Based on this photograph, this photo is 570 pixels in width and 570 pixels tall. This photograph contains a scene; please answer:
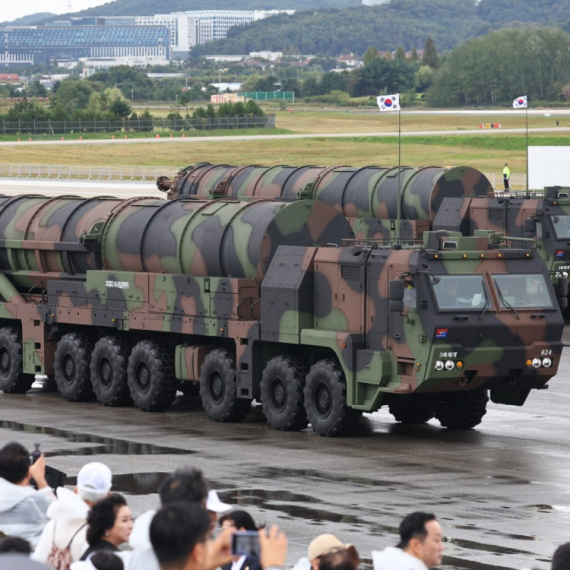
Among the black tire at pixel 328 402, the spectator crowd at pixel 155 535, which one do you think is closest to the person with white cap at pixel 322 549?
the spectator crowd at pixel 155 535

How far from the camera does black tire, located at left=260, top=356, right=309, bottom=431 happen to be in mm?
18656

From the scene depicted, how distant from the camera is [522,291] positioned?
59.7 feet

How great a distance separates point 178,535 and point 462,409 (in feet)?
44.9

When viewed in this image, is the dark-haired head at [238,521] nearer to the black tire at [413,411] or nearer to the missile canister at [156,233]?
the black tire at [413,411]

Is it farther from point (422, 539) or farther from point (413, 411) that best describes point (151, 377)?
point (422, 539)

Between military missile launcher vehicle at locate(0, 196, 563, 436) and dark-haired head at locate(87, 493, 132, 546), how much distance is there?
985 cm

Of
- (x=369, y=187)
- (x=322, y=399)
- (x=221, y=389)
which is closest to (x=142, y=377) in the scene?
(x=221, y=389)

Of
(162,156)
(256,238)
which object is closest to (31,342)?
(256,238)

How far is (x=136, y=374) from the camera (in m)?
21.1

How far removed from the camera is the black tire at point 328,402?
18.1 m

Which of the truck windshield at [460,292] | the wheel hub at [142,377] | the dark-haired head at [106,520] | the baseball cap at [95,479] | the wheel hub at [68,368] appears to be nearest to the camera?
the dark-haired head at [106,520]

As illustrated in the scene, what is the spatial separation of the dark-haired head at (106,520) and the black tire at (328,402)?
10366mm

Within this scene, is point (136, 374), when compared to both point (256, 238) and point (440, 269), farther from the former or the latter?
point (440, 269)

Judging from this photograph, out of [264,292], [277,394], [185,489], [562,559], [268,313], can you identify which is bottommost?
[277,394]
